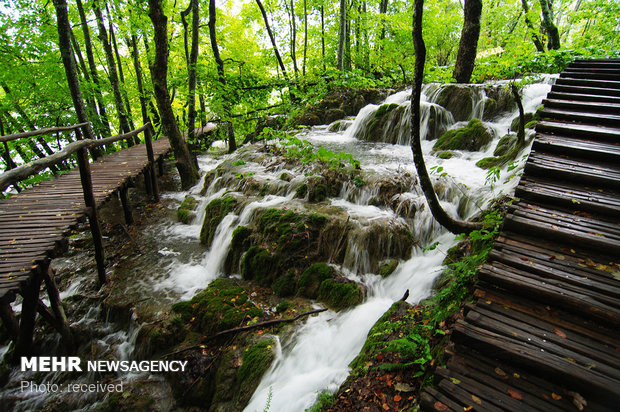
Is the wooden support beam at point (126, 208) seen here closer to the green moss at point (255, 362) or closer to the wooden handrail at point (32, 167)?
the wooden handrail at point (32, 167)

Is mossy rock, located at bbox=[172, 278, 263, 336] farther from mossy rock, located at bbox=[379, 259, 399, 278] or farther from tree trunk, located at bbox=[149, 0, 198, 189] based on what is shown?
tree trunk, located at bbox=[149, 0, 198, 189]

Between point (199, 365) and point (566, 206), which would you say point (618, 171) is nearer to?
point (566, 206)

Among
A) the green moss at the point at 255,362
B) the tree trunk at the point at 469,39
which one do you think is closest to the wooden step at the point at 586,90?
the tree trunk at the point at 469,39

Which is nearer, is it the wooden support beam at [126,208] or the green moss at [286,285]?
the green moss at [286,285]

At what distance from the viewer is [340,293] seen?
16.9 ft

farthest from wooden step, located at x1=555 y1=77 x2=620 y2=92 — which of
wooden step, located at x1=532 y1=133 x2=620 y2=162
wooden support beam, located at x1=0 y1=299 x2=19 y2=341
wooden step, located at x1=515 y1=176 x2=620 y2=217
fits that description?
wooden support beam, located at x1=0 y1=299 x2=19 y2=341

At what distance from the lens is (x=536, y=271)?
103 inches

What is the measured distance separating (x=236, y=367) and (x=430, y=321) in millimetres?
2899

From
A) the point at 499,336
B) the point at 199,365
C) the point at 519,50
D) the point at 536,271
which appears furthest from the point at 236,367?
the point at 519,50

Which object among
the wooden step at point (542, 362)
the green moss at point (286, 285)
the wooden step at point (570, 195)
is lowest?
the green moss at point (286, 285)

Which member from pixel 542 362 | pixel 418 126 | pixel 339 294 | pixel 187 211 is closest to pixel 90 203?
pixel 187 211

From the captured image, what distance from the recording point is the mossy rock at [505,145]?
7867 millimetres

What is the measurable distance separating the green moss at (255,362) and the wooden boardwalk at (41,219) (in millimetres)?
3279

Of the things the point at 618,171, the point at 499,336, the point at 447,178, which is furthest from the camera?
the point at 447,178
